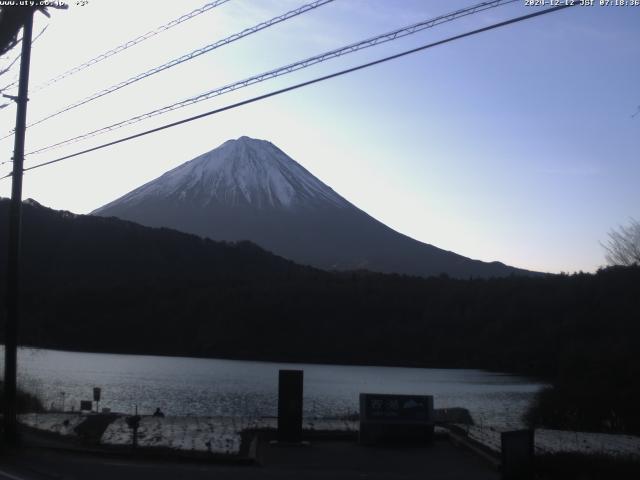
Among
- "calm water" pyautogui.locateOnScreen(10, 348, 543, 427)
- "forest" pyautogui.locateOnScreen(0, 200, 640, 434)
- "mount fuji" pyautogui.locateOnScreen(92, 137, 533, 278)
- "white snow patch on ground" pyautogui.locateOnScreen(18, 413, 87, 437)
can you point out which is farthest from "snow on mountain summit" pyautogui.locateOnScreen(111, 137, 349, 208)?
"white snow patch on ground" pyautogui.locateOnScreen(18, 413, 87, 437)

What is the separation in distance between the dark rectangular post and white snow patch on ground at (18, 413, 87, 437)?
13.6ft

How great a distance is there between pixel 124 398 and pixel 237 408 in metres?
5.25

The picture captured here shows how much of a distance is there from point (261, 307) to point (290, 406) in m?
83.0

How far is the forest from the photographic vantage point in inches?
3452

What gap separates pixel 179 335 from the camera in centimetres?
10000

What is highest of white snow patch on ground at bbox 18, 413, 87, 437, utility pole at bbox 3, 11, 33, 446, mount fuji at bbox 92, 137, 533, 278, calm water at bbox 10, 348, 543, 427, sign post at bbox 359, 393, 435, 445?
mount fuji at bbox 92, 137, 533, 278

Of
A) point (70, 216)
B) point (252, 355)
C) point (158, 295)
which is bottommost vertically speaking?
point (252, 355)

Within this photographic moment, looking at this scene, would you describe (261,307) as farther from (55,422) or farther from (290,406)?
(290,406)

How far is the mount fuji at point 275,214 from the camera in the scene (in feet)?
493

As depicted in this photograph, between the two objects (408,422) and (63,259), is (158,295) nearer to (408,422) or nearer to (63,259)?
(63,259)

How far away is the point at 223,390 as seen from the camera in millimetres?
44156

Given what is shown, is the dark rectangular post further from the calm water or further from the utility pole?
the calm water

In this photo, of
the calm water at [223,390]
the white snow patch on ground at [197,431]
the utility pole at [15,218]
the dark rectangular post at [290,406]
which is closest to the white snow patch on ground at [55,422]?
the white snow patch on ground at [197,431]

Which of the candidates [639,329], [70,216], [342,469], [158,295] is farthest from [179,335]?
[342,469]
